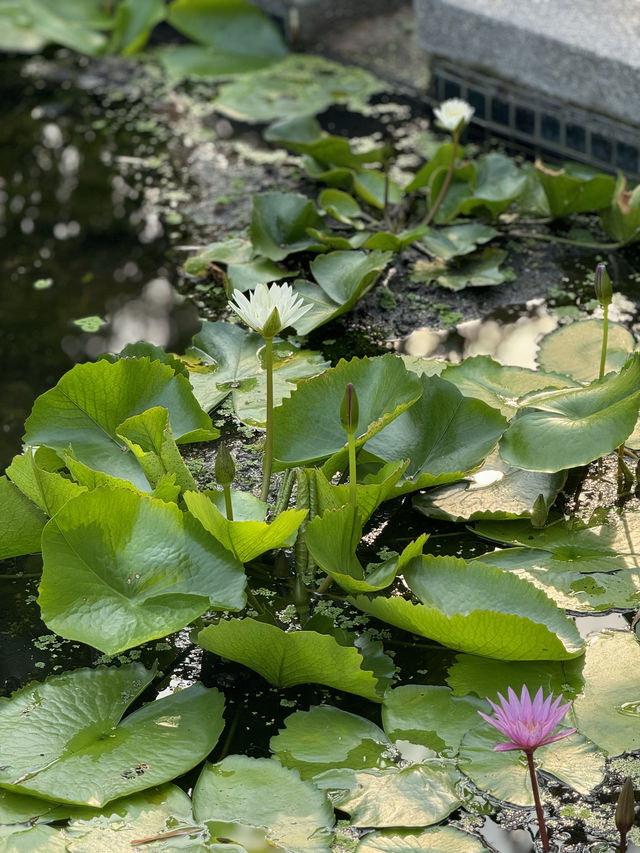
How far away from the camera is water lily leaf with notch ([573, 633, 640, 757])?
117 centimetres

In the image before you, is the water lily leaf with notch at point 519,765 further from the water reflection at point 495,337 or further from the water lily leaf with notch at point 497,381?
the water reflection at point 495,337

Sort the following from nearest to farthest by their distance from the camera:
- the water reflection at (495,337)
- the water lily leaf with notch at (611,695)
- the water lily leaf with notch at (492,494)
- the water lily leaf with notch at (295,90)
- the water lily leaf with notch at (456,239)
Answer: the water lily leaf with notch at (611,695) → the water lily leaf with notch at (492,494) → the water reflection at (495,337) → the water lily leaf with notch at (456,239) → the water lily leaf with notch at (295,90)

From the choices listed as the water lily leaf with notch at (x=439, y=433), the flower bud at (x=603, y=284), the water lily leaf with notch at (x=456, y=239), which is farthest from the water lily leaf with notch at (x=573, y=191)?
the water lily leaf with notch at (x=439, y=433)

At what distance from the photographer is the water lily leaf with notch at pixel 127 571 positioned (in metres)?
1.20

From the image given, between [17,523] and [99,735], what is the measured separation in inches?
14.6

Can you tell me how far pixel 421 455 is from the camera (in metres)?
1.50

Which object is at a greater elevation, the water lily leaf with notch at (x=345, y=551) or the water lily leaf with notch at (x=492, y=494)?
the water lily leaf with notch at (x=345, y=551)

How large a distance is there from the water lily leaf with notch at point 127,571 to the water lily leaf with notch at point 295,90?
1.83 metres

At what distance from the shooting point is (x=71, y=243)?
239 centimetres

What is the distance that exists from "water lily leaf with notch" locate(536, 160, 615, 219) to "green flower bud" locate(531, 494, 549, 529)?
0.94m

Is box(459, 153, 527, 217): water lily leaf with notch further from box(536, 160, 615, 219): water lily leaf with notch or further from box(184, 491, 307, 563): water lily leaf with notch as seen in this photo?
box(184, 491, 307, 563): water lily leaf with notch

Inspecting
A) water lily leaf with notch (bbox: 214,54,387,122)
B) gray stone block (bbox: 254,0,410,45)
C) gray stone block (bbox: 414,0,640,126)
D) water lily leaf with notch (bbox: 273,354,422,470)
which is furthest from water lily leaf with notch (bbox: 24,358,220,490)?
gray stone block (bbox: 254,0,410,45)

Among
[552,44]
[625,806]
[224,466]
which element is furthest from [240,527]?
[552,44]

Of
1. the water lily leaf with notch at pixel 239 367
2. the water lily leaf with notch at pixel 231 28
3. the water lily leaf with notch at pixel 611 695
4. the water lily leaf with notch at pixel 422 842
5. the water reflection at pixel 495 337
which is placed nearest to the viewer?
the water lily leaf with notch at pixel 422 842
